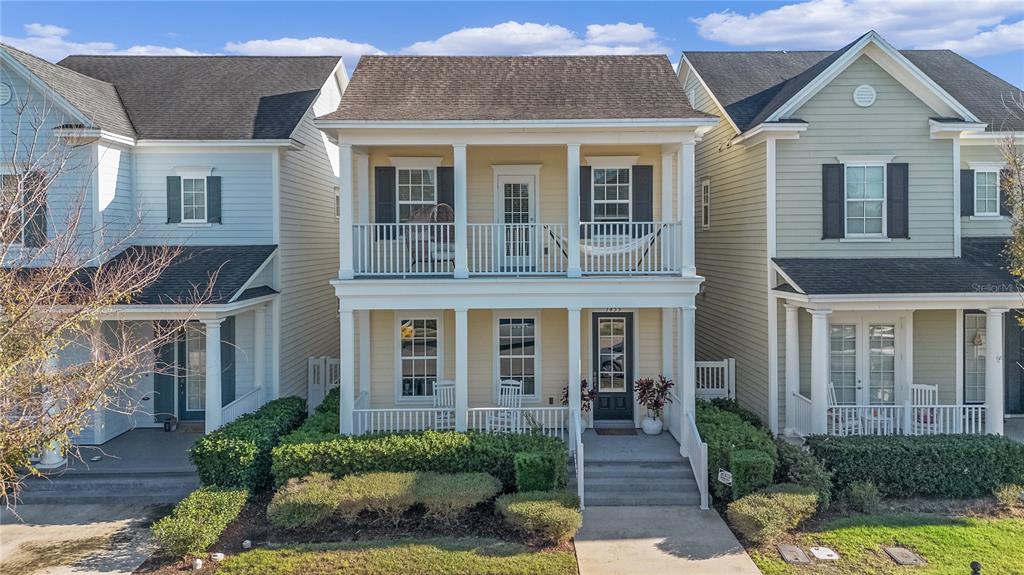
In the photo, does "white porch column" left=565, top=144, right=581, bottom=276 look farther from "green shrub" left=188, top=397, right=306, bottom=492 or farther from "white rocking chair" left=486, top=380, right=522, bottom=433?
"green shrub" left=188, top=397, right=306, bottom=492

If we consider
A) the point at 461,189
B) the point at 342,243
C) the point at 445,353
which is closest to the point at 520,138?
the point at 461,189

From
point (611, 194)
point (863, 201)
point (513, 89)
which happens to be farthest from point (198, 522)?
point (863, 201)

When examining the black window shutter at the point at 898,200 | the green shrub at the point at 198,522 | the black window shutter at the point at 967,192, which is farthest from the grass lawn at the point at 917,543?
the green shrub at the point at 198,522

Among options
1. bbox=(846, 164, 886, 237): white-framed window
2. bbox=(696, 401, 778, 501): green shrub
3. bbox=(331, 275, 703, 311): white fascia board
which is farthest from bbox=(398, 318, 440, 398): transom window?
bbox=(846, 164, 886, 237): white-framed window

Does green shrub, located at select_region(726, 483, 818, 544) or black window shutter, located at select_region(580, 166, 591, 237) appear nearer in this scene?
green shrub, located at select_region(726, 483, 818, 544)

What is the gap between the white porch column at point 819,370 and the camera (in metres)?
12.1

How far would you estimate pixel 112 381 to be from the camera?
331 inches

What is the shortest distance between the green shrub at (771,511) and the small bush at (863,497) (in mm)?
915

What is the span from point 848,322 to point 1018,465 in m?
3.69

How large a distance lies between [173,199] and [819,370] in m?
13.3

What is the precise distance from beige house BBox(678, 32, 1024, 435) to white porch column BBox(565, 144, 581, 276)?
4.07 meters

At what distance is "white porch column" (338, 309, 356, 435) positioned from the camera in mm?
12086

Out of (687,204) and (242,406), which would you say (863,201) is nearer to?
(687,204)

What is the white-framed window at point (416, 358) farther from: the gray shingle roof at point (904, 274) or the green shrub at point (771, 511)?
the gray shingle roof at point (904, 274)
